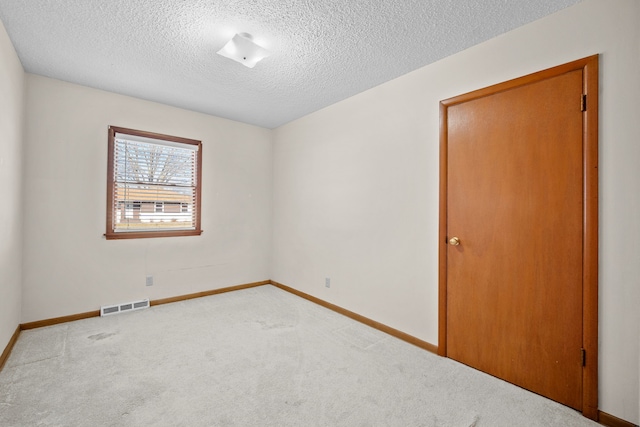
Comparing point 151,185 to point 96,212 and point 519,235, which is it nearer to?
point 96,212

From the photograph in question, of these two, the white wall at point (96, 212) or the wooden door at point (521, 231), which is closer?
the wooden door at point (521, 231)

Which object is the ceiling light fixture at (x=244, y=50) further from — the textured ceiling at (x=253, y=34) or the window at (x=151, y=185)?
the window at (x=151, y=185)

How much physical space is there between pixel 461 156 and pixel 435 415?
6.03 ft

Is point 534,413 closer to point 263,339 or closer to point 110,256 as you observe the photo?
point 263,339

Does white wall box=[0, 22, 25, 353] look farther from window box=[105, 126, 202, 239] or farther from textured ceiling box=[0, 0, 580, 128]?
window box=[105, 126, 202, 239]

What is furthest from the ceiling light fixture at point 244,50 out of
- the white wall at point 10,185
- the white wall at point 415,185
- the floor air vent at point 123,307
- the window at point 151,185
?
the floor air vent at point 123,307

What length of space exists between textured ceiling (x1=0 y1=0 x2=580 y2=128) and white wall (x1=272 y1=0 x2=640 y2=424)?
21cm

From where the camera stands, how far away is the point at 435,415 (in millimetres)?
1776

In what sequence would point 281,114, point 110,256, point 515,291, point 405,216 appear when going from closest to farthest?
1. point 515,291
2. point 405,216
3. point 110,256
4. point 281,114

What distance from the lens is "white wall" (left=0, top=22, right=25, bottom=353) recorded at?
225cm

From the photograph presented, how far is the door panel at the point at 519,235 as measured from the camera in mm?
1862

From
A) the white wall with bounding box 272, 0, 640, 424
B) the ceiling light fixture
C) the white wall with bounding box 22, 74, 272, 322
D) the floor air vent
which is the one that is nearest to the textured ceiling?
the ceiling light fixture

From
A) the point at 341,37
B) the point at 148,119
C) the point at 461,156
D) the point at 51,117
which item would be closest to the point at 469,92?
the point at 461,156

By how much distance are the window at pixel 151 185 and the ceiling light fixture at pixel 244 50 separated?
187cm
